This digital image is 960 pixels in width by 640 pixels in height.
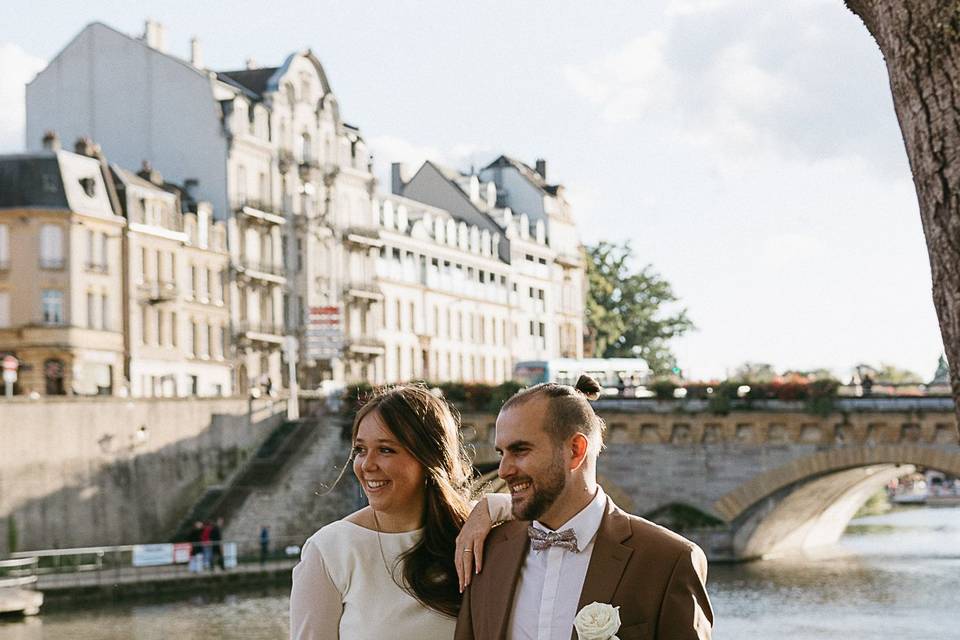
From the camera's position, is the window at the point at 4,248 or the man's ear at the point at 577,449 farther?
the window at the point at 4,248

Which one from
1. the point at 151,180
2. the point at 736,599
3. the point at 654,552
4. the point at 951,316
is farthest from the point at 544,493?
the point at 151,180

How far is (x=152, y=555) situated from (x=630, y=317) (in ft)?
199

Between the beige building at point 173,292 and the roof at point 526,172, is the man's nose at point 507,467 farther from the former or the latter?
the roof at point 526,172

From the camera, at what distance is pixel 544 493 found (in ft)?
18.8

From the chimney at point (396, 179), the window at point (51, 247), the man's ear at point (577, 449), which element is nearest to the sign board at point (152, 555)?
the window at point (51, 247)

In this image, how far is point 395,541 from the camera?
645cm

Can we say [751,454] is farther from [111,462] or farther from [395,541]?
[395,541]

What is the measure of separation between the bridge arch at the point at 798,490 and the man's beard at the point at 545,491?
40236 mm

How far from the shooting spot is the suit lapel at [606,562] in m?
5.61

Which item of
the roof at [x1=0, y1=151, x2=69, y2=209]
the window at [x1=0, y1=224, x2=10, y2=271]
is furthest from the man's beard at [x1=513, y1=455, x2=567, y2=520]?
the window at [x1=0, y1=224, x2=10, y2=271]

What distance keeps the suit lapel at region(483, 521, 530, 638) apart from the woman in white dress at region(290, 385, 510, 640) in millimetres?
290

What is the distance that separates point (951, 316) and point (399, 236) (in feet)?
246

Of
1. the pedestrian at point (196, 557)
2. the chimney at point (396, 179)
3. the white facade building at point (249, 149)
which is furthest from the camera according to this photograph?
the chimney at point (396, 179)


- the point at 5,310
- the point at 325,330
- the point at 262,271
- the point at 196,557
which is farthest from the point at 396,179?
the point at 196,557
